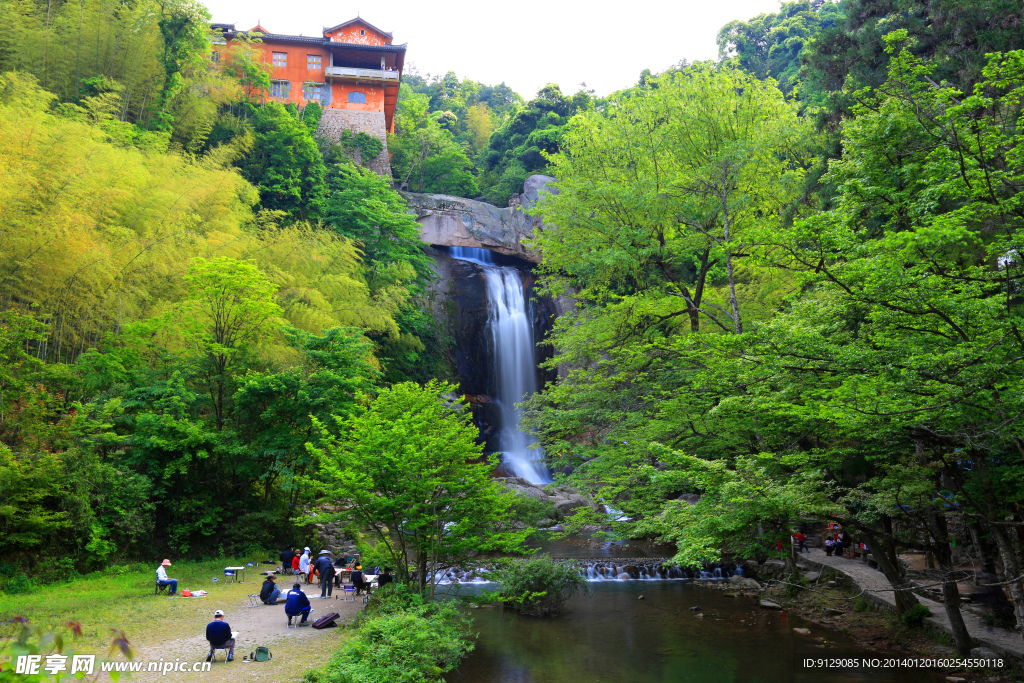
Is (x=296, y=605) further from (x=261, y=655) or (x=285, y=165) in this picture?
(x=285, y=165)

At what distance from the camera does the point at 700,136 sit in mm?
14891

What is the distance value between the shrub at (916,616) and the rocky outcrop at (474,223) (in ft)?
82.6

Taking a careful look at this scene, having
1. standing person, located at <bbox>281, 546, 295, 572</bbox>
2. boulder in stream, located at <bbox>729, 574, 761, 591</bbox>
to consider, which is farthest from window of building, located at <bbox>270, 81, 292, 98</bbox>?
boulder in stream, located at <bbox>729, 574, 761, 591</bbox>

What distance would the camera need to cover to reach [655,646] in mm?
11281

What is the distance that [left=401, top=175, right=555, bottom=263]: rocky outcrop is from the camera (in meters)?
33.2

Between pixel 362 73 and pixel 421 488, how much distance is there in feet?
102

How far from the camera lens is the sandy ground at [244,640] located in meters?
7.82

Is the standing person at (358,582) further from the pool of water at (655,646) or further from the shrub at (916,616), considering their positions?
the shrub at (916,616)

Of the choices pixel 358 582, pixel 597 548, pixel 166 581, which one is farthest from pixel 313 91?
pixel 358 582

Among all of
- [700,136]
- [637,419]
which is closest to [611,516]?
[637,419]

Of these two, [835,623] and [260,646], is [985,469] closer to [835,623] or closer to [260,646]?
[835,623]

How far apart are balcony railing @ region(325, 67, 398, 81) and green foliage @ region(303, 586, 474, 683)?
104 ft

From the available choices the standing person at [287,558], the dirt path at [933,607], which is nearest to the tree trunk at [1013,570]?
the dirt path at [933,607]

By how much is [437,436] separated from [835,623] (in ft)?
29.4
